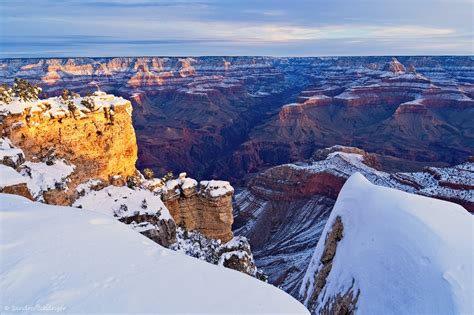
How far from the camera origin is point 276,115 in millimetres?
135250

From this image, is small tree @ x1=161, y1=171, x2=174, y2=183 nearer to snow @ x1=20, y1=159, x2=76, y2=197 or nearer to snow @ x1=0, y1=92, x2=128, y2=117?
snow @ x1=0, y1=92, x2=128, y2=117

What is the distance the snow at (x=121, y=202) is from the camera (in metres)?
28.1

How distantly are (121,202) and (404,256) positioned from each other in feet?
76.7

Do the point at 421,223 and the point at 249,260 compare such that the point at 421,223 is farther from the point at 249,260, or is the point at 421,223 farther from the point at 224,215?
the point at 224,215

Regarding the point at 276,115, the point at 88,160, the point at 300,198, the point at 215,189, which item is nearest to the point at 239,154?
the point at 276,115

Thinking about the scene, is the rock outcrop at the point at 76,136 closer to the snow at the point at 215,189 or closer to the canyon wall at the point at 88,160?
the canyon wall at the point at 88,160

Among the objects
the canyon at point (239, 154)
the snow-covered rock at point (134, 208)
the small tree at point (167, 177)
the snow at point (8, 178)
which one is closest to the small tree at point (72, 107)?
the canyon at point (239, 154)

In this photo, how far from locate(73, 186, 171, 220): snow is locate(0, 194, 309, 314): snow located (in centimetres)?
1880

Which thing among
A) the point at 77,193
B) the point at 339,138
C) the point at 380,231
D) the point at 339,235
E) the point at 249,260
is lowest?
the point at 339,138

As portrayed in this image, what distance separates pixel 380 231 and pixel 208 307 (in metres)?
5.88

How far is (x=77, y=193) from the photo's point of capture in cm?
2828

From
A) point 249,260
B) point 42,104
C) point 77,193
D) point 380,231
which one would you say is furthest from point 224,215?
point 380,231

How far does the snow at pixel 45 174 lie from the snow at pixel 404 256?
19.8 m

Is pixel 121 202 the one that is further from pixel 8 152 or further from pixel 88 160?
pixel 8 152
